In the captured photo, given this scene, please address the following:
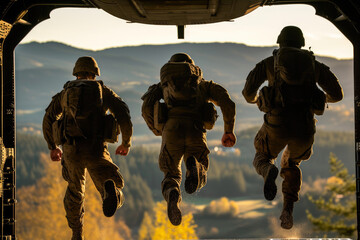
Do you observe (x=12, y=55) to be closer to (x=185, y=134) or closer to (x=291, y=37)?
(x=185, y=134)

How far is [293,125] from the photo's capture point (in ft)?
25.4

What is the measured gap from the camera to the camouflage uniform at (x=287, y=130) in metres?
7.74

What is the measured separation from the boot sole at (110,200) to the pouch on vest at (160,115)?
99cm

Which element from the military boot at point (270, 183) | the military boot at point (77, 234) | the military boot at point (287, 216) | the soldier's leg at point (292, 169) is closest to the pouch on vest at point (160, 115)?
the military boot at point (270, 183)

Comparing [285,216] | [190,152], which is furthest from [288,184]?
[190,152]

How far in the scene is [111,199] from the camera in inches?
309

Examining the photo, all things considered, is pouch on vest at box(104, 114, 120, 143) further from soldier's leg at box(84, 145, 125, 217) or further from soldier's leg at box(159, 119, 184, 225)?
soldier's leg at box(159, 119, 184, 225)

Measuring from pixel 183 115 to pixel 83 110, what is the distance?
4.42ft

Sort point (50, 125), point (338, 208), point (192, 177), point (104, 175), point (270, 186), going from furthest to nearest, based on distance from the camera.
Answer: point (338, 208)
point (50, 125)
point (104, 175)
point (192, 177)
point (270, 186)

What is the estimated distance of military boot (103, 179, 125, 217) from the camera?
780cm

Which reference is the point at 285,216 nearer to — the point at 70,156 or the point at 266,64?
the point at 266,64

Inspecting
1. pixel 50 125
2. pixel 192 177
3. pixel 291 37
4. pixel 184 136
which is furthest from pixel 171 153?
pixel 291 37

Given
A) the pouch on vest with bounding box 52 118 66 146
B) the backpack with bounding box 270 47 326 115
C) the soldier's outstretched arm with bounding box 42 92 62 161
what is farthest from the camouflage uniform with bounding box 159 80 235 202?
the soldier's outstretched arm with bounding box 42 92 62 161

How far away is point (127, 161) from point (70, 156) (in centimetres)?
1554
